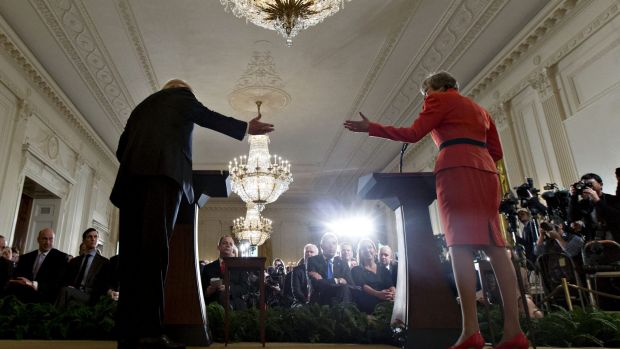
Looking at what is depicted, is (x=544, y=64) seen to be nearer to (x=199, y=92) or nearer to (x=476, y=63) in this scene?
(x=476, y=63)

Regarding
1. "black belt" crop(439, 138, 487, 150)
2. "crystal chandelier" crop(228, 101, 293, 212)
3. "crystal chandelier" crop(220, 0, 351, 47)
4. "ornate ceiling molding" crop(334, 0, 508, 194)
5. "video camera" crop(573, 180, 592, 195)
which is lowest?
"black belt" crop(439, 138, 487, 150)

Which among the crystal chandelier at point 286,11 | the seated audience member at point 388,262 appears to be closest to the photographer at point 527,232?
the seated audience member at point 388,262

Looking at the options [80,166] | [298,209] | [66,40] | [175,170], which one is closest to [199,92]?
[66,40]

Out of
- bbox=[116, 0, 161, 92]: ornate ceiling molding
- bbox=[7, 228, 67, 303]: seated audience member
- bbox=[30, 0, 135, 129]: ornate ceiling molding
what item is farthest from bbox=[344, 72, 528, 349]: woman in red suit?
bbox=[30, 0, 135, 129]: ornate ceiling molding

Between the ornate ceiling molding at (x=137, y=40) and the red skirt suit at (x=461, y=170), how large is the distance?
16.6 feet

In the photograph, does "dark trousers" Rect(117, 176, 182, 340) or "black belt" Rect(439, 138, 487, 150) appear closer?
"dark trousers" Rect(117, 176, 182, 340)

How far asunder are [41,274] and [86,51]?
3563 millimetres

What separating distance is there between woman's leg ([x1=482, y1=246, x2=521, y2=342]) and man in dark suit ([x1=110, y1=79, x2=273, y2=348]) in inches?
54.3

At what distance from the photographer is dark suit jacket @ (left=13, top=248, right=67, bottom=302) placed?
454 cm

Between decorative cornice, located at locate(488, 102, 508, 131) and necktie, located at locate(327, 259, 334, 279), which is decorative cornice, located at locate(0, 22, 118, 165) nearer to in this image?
necktie, located at locate(327, 259, 334, 279)

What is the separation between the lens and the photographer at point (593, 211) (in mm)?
3947

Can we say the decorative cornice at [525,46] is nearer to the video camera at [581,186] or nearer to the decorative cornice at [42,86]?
the video camera at [581,186]

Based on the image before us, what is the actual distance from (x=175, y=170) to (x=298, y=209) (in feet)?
45.3

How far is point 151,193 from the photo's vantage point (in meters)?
1.87
